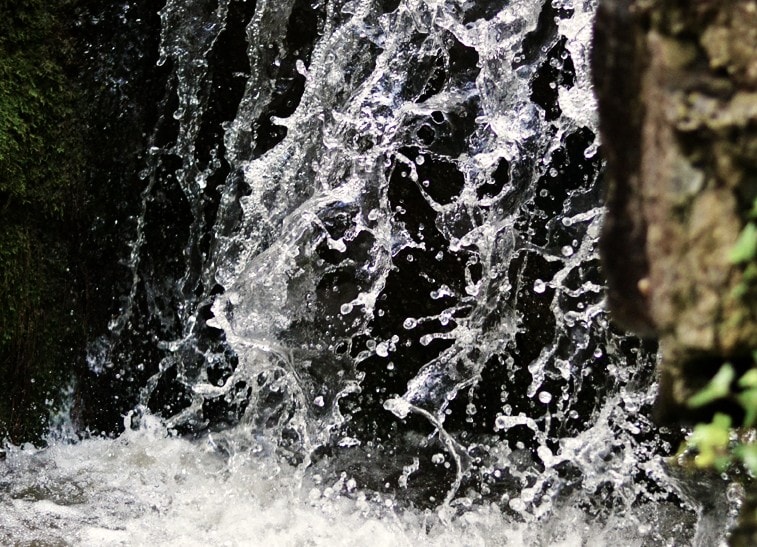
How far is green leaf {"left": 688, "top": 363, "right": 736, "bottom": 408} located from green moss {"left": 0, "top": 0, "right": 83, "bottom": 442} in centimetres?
259

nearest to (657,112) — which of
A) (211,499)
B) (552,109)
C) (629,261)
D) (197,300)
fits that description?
(629,261)

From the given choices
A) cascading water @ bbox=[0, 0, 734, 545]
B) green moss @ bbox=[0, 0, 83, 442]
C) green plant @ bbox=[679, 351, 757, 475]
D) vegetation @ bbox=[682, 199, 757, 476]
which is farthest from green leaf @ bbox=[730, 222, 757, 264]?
green moss @ bbox=[0, 0, 83, 442]

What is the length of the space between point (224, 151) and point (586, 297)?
1.39 metres

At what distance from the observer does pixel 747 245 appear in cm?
115

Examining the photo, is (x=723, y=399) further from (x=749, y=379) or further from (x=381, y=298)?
(x=381, y=298)

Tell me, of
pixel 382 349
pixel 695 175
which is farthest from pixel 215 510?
pixel 695 175

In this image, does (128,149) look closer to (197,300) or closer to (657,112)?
(197,300)

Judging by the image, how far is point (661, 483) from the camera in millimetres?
3096

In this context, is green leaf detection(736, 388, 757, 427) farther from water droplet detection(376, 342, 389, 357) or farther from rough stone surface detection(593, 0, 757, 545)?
water droplet detection(376, 342, 389, 357)

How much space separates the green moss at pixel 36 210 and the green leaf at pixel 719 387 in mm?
2593

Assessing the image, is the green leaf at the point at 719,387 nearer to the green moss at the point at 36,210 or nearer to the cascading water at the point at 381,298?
the cascading water at the point at 381,298

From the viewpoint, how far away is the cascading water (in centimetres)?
284

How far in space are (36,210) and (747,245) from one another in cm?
270

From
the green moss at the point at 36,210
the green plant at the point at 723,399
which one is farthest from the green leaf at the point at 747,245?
the green moss at the point at 36,210
